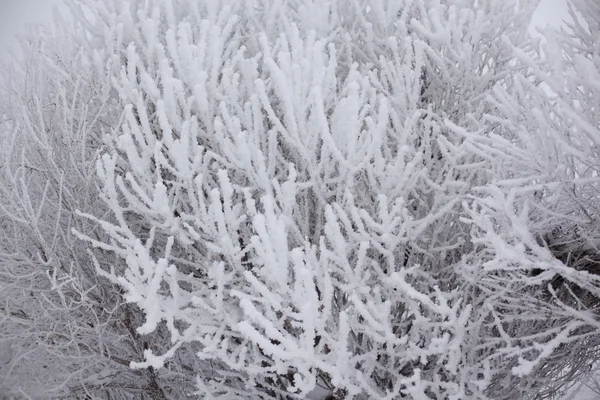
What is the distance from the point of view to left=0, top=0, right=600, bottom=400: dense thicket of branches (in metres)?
2.82

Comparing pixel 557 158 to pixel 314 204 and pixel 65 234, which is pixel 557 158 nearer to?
pixel 314 204

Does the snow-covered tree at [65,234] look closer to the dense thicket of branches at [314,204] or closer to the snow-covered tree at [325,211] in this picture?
the dense thicket of branches at [314,204]

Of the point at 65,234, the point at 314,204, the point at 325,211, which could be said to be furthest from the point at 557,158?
the point at 65,234

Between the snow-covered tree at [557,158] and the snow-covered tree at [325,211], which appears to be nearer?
the snow-covered tree at [557,158]

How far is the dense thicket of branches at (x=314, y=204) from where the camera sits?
9.25 feet

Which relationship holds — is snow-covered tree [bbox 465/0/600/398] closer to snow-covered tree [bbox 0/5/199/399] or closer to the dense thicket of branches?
the dense thicket of branches

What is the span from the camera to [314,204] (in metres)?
3.99

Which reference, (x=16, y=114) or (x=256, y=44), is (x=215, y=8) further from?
(x=16, y=114)

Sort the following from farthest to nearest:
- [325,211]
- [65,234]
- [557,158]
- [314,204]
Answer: [65,234], [314,204], [325,211], [557,158]

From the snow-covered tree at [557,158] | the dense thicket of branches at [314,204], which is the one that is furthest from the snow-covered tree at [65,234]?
the snow-covered tree at [557,158]

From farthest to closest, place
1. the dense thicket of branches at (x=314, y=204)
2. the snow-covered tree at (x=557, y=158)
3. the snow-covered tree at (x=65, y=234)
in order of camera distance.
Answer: the snow-covered tree at (x=65, y=234), the dense thicket of branches at (x=314, y=204), the snow-covered tree at (x=557, y=158)

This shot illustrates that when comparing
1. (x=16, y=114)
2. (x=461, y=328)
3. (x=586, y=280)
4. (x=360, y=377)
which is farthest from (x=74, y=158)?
(x=586, y=280)

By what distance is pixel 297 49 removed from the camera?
3.65 metres

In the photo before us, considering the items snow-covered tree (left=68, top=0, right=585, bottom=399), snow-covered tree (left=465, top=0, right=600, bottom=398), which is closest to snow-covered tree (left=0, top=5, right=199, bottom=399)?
snow-covered tree (left=68, top=0, right=585, bottom=399)
